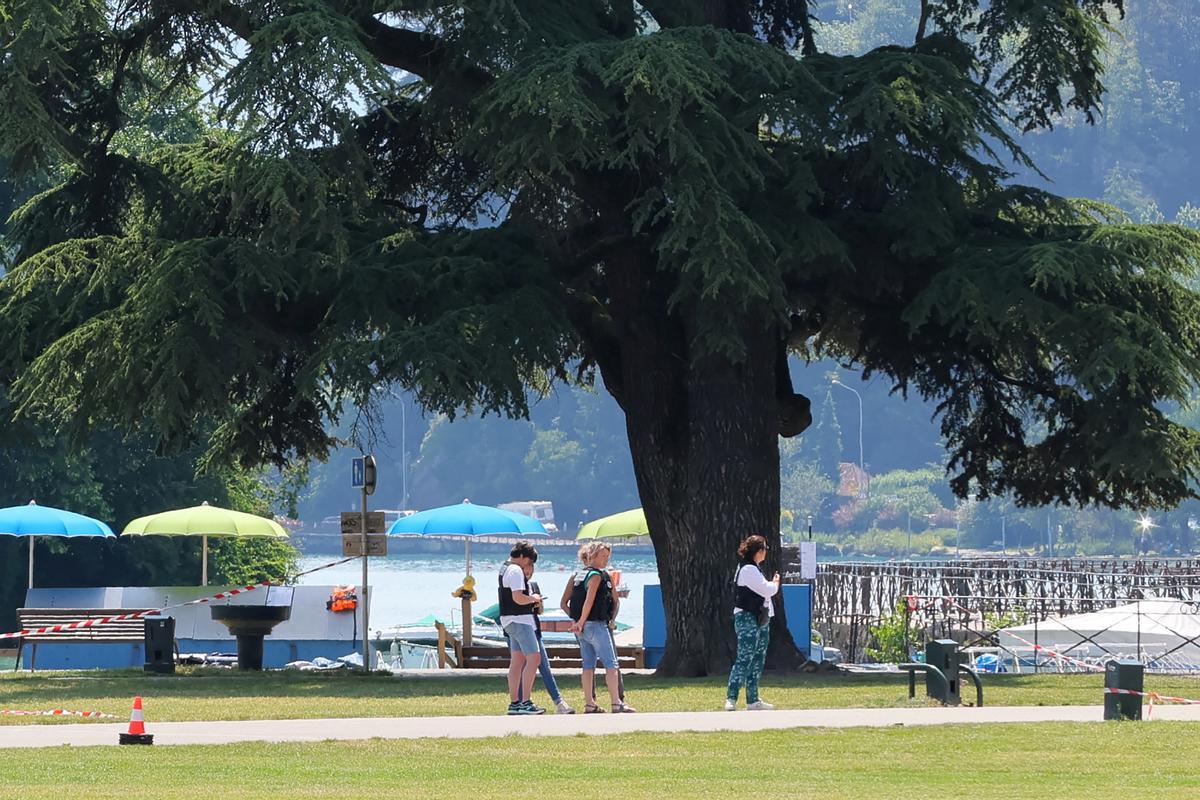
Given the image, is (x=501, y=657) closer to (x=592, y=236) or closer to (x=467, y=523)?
(x=467, y=523)

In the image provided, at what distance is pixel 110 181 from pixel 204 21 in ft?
7.66

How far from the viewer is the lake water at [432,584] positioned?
314 feet

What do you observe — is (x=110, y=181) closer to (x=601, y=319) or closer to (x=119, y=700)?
(x=601, y=319)

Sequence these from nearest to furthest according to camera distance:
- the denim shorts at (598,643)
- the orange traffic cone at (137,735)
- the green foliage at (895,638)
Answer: the orange traffic cone at (137,735) < the denim shorts at (598,643) < the green foliage at (895,638)

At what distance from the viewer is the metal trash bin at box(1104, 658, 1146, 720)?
16156mm

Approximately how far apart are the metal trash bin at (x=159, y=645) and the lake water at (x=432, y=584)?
45.1 m

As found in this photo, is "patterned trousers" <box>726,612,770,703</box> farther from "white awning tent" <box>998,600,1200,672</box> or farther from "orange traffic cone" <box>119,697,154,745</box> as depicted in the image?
"white awning tent" <box>998,600,1200,672</box>

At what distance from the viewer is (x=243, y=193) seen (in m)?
23.2

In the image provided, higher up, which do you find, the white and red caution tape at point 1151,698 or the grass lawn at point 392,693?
the white and red caution tape at point 1151,698

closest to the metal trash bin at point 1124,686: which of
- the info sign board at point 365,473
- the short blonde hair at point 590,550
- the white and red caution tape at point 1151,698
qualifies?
the white and red caution tape at point 1151,698

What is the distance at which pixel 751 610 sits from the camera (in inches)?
664

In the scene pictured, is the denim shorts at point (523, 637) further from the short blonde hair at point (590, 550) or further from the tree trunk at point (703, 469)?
the tree trunk at point (703, 469)

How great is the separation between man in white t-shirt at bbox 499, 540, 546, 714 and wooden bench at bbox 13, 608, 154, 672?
47.8ft

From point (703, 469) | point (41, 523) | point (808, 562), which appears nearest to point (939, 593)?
point (808, 562)
